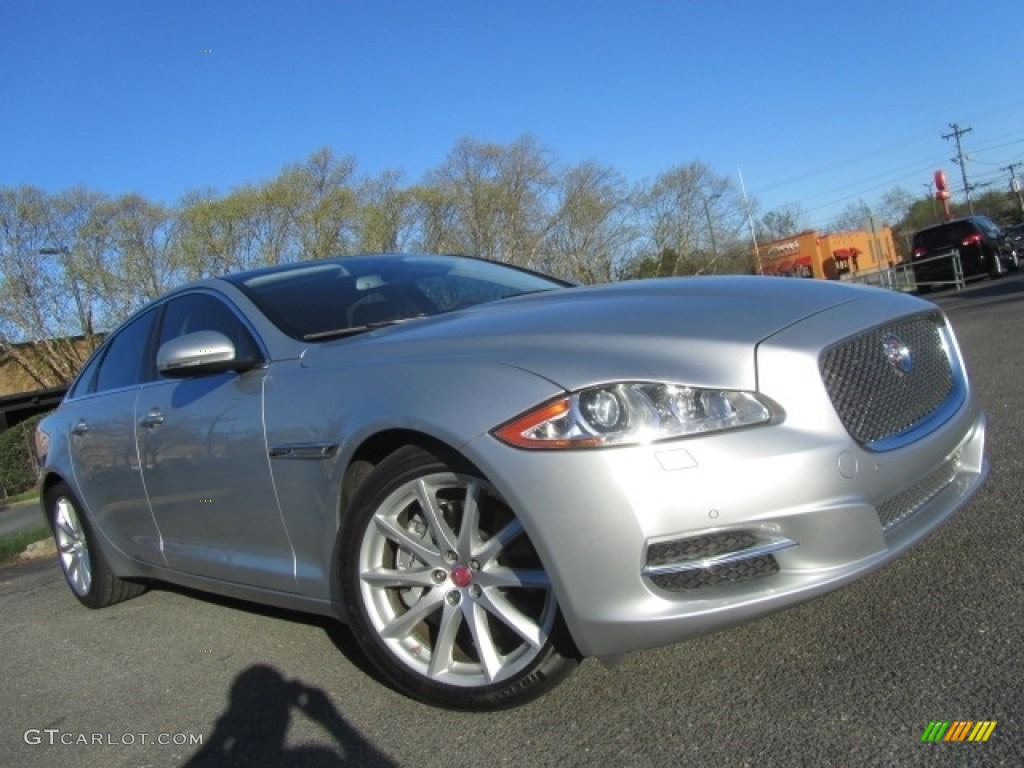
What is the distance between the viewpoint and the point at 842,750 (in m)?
2.19

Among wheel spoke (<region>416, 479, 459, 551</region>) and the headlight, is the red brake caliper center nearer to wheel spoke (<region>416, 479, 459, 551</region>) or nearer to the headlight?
wheel spoke (<region>416, 479, 459, 551</region>)

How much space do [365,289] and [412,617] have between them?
159cm

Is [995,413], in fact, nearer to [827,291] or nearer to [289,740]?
[827,291]

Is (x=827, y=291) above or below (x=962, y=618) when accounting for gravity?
above

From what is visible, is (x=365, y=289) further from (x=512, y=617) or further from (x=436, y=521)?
(x=512, y=617)

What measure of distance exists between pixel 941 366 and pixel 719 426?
Result: 4.02ft

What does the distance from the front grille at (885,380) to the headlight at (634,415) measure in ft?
1.02

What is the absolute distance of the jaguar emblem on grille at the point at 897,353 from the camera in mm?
2787

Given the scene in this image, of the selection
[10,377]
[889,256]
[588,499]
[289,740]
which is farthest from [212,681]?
[889,256]

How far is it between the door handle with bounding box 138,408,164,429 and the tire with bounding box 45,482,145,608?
1.10m

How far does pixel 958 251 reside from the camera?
852 inches

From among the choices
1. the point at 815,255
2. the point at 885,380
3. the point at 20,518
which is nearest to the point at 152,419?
the point at 885,380

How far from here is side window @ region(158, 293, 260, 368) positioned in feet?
11.7


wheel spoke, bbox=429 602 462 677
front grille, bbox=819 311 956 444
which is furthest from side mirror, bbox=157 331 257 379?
front grille, bbox=819 311 956 444
